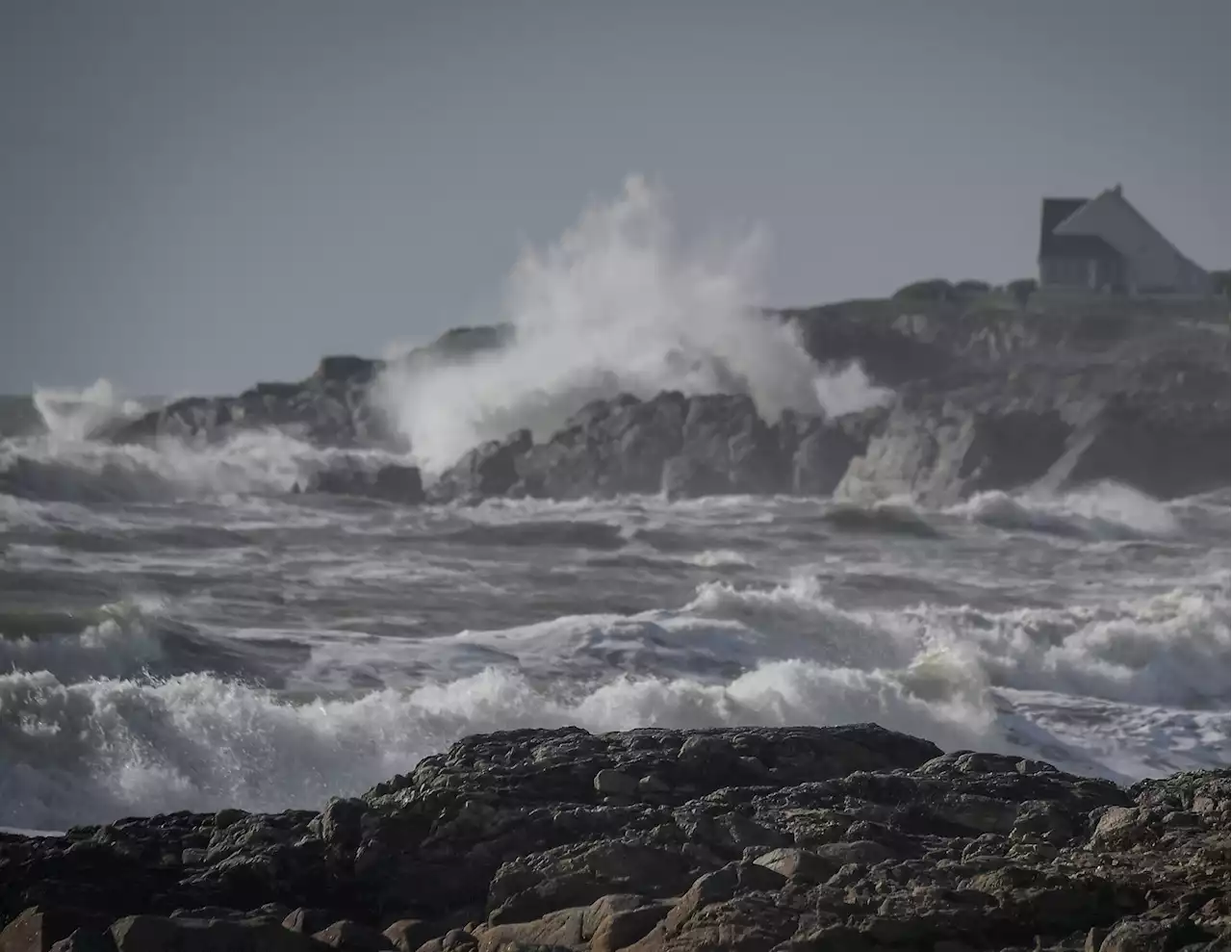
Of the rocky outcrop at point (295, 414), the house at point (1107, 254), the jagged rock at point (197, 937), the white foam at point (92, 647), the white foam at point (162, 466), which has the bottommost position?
the white foam at point (92, 647)

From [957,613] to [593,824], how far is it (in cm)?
2011

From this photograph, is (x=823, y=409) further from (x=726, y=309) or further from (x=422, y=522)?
(x=422, y=522)

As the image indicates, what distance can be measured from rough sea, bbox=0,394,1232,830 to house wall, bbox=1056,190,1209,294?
145 feet

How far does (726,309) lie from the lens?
2655 inches

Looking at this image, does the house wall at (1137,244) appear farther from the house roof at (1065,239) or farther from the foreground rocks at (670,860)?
the foreground rocks at (670,860)

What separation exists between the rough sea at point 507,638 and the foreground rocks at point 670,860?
5.95 metres

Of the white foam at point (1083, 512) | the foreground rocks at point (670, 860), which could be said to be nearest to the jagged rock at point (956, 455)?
the white foam at point (1083, 512)

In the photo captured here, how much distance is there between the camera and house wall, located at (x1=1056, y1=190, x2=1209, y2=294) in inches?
3219

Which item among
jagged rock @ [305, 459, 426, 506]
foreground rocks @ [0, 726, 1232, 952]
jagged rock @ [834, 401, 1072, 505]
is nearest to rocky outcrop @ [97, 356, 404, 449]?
jagged rock @ [305, 459, 426, 506]

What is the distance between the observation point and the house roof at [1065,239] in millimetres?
82562

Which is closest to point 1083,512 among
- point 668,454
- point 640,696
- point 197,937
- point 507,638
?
point 668,454

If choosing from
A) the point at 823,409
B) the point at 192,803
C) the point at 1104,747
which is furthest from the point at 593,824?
the point at 823,409

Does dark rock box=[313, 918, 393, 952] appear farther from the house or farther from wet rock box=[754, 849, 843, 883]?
the house

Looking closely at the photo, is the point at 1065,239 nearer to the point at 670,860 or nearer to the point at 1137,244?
the point at 1137,244
